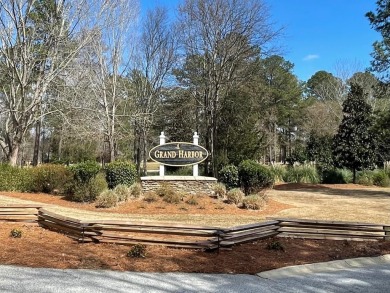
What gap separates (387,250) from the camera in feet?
24.1

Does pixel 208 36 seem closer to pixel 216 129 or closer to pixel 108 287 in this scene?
pixel 216 129

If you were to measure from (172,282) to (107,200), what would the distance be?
7.80 m

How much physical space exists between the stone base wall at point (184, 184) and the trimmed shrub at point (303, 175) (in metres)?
12.8

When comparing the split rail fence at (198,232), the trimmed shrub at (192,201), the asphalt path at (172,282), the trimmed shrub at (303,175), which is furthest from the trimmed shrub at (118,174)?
the trimmed shrub at (303,175)

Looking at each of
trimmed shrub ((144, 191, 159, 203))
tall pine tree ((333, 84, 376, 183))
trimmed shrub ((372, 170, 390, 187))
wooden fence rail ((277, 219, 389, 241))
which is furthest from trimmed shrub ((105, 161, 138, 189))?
trimmed shrub ((372, 170, 390, 187))

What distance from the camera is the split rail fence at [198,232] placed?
6.96m

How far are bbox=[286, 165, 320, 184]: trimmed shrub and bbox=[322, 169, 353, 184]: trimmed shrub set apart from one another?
22.8 inches

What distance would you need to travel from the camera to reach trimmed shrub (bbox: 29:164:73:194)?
49.7ft

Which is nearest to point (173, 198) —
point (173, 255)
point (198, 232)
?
point (198, 232)

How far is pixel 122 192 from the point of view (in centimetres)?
1320

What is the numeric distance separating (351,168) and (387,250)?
61.3 feet

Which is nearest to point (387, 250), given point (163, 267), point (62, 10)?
point (163, 267)

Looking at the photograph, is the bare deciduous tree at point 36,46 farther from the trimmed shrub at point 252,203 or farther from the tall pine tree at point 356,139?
the tall pine tree at point 356,139

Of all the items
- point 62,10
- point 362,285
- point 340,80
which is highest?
point 340,80
